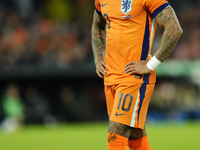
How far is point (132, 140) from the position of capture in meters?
4.52

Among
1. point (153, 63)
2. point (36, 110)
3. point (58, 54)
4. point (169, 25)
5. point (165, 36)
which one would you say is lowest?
point (36, 110)

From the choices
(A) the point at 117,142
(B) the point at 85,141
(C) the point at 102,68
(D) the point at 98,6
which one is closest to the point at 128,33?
(C) the point at 102,68

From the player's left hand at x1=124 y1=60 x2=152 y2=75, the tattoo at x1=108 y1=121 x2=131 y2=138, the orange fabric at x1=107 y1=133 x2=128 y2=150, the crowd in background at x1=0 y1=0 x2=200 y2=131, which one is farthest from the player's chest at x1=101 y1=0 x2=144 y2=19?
the crowd in background at x1=0 y1=0 x2=200 y2=131

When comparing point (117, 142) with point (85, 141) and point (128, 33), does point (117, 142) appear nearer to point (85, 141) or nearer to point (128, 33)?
point (128, 33)

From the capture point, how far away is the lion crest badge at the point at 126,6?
163 inches

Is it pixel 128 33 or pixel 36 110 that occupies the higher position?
pixel 128 33

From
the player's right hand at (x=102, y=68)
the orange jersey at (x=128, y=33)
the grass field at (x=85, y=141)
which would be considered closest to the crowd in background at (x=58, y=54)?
the grass field at (x=85, y=141)

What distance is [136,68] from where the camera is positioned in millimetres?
4156

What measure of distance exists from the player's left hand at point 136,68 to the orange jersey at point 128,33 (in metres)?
0.05

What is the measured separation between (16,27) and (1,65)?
2295 mm

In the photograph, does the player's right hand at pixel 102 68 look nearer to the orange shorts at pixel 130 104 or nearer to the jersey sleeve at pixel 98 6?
the orange shorts at pixel 130 104

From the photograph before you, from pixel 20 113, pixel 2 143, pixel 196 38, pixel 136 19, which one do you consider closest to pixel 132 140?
pixel 136 19

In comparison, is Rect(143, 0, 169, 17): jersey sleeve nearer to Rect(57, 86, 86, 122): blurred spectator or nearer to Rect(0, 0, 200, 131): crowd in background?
Rect(0, 0, 200, 131): crowd in background

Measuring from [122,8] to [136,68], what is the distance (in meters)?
0.66
